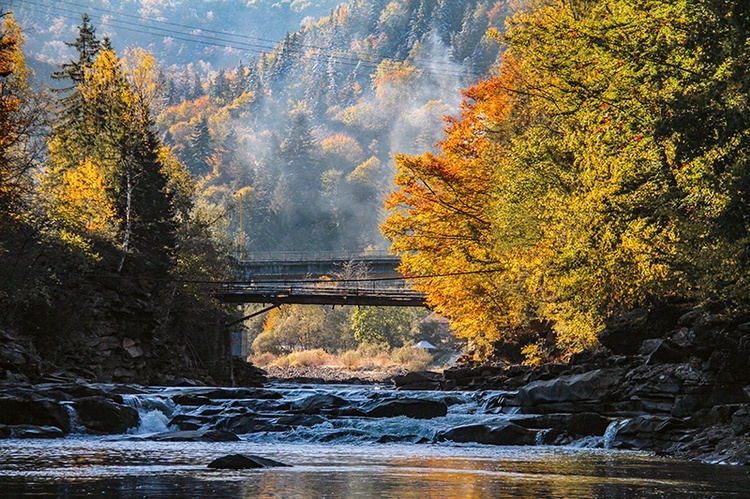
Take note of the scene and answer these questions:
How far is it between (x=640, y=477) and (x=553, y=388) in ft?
37.5

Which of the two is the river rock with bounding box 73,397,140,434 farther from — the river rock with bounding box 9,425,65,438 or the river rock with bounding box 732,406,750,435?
the river rock with bounding box 732,406,750,435

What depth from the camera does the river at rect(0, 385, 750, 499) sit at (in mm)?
10352

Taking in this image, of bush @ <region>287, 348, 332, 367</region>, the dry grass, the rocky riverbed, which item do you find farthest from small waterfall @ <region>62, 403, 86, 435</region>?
bush @ <region>287, 348, 332, 367</region>

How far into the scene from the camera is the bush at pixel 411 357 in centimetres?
7730

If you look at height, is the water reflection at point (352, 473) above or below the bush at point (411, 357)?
below

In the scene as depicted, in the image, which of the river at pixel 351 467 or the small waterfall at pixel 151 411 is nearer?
the river at pixel 351 467

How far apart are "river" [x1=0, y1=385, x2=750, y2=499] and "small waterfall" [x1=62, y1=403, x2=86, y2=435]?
0.36 ft

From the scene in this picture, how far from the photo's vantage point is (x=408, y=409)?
24.6 m

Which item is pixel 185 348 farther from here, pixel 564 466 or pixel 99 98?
pixel 564 466

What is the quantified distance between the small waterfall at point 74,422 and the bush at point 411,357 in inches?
2157

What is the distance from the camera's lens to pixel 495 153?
39.7 metres

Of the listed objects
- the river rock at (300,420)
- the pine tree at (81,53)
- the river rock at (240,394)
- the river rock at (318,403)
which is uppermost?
the pine tree at (81,53)

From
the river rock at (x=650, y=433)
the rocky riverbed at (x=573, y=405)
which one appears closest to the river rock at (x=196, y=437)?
the rocky riverbed at (x=573, y=405)

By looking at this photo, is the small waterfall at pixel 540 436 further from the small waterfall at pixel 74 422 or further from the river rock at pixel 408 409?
the small waterfall at pixel 74 422
